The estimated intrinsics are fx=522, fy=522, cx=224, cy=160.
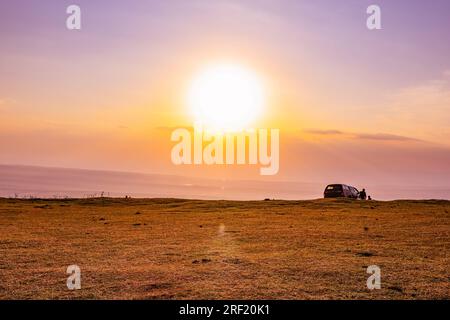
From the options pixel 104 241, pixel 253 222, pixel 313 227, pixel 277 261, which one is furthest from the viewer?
pixel 253 222

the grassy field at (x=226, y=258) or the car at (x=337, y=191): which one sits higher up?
the car at (x=337, y=191)

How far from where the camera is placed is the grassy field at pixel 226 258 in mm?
13477

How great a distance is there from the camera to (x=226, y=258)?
1798 centimetres

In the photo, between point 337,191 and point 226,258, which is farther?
point 337,191

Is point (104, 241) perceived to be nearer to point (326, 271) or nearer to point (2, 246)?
point (2, 246)

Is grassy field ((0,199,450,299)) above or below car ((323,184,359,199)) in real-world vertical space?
below

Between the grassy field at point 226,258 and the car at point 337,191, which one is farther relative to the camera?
the car at point 337,191

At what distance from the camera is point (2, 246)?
21.1 metres

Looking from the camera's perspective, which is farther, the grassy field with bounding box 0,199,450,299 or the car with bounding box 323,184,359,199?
the car with bounding box 323,184,359,199

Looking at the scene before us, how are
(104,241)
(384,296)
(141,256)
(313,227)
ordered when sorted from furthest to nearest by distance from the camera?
1. (313,227)
2. (104,241)
3. (141,256)
4. (384,296)

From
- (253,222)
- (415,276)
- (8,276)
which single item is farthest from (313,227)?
(8,276)

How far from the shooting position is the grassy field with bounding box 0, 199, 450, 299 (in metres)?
13.5
